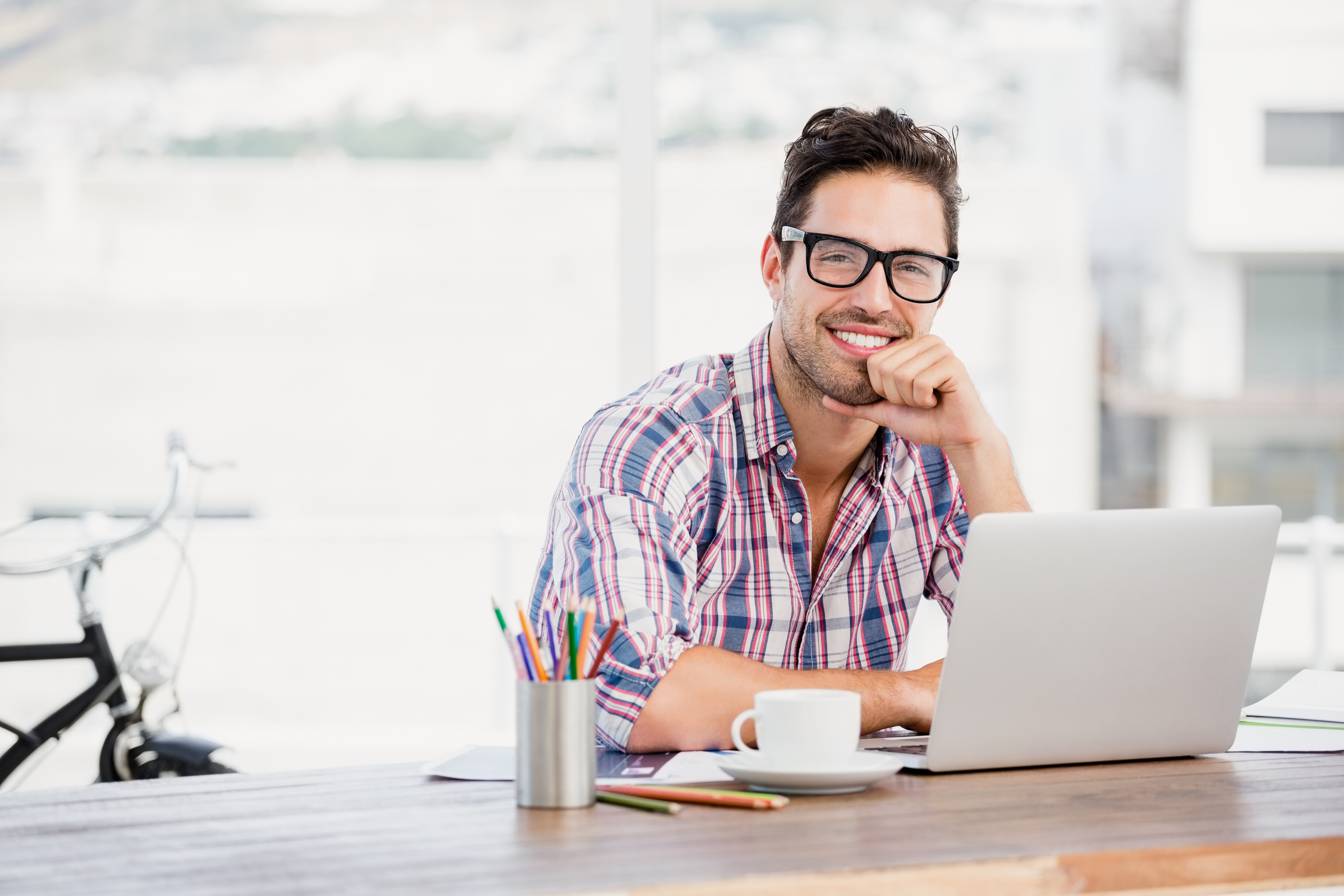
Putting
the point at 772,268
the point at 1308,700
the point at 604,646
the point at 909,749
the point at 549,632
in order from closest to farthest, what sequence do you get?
the point at 604,646 → the point at 909,749 → the point at 549,632 → the point at 1308,700 → the point at 772,268

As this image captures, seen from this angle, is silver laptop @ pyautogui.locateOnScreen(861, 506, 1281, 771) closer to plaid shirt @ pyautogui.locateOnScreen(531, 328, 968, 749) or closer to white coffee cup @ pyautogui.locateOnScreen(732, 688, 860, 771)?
Result: white coffee cup @ pyautogui.locateOnScreen(732, 688, 860, 771)

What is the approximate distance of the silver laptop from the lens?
1040 millimetres

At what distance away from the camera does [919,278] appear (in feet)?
5.43

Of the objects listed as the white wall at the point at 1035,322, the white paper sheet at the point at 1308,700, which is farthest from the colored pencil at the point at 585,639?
the white wall at the point at 1035,322

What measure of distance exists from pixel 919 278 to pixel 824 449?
0.25 m

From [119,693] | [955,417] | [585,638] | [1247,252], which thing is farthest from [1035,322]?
[585,638]

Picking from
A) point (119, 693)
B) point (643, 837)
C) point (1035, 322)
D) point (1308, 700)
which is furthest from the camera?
point (1035, 322)

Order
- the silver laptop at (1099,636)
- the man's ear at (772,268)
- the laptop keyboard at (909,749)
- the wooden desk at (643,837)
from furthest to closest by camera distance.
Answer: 1. the man's ear at (772,268)
2. the laptop keyboard at (909,749)
3. the silver laptop at (1099,636)
4. the wooden desk at (643,837)

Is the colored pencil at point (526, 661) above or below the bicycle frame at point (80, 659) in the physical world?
above

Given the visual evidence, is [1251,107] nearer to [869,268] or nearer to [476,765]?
[869,268]

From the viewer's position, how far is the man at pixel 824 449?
150cm

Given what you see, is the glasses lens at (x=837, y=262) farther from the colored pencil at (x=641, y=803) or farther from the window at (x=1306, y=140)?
the window at (x=1306, y=140)

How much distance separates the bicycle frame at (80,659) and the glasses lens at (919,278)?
5.23 feet

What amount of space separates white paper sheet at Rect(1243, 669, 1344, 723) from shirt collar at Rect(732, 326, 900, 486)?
0.52 metres
